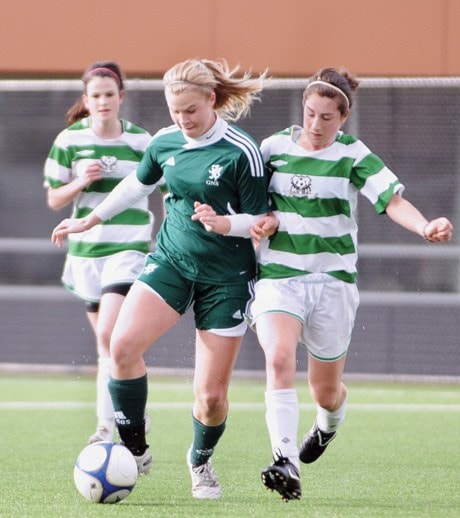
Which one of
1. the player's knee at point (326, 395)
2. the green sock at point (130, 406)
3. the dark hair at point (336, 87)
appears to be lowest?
the player's knee at point (326, 395)

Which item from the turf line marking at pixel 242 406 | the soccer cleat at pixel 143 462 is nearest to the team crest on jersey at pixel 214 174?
the soccer cleat at pixel 143 462

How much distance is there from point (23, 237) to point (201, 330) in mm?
6721

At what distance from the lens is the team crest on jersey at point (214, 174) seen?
524 centimetres

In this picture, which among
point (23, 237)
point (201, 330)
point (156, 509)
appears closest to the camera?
point (156, 509)

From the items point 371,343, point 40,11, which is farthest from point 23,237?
point 371,343

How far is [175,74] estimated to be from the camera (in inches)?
206

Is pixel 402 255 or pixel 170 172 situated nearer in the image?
pixel 170 172

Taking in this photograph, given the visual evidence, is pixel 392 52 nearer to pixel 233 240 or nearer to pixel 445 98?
pixel 445 98

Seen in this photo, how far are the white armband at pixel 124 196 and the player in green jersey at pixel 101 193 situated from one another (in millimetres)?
904

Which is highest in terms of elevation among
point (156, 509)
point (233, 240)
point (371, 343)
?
point (233, 240)

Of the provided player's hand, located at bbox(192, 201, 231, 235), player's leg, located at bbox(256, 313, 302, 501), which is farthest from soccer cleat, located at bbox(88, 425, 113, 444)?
player's hand, located at bbox(192, 201, 231, 235)

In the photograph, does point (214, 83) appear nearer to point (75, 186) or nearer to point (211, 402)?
point (211, 402)

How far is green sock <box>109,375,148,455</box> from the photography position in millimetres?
5383

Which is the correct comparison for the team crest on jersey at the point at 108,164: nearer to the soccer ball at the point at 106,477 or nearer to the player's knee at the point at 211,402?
the player's knee at the point at 211,402
